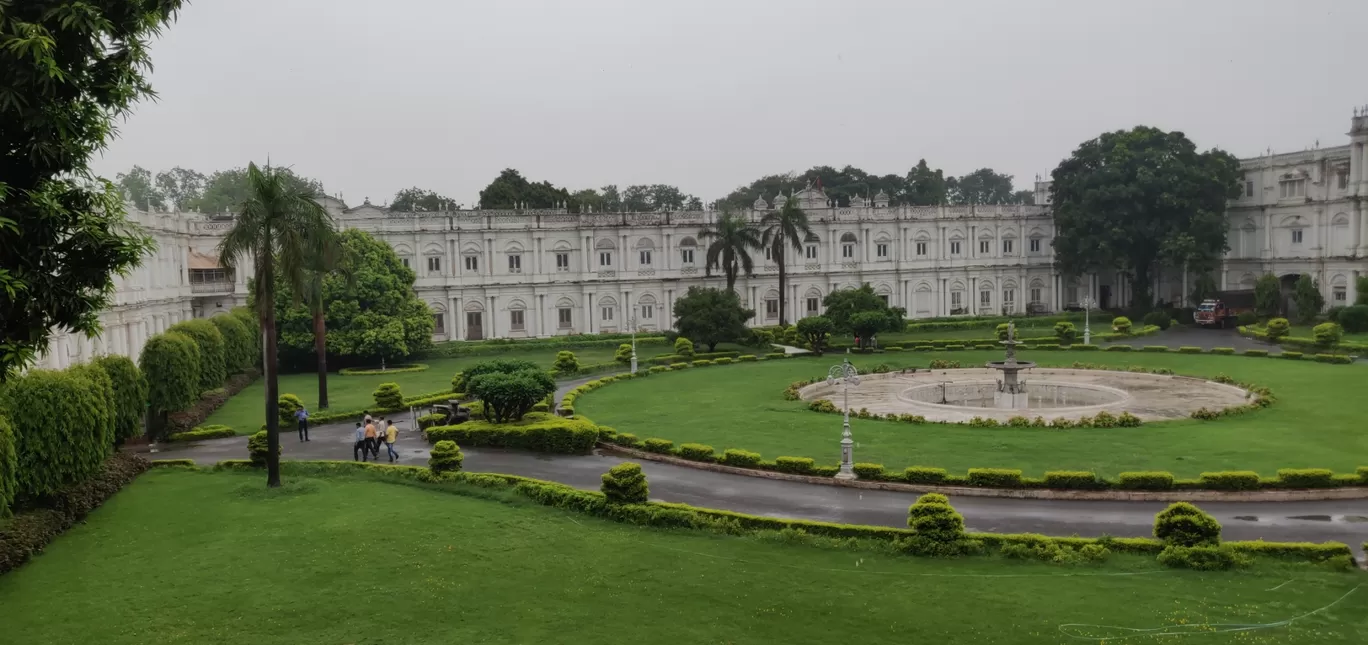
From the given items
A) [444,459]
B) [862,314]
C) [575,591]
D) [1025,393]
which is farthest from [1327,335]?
[575,591]

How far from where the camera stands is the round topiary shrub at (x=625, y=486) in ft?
61.8

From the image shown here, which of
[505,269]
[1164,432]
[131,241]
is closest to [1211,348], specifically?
[1164,432]

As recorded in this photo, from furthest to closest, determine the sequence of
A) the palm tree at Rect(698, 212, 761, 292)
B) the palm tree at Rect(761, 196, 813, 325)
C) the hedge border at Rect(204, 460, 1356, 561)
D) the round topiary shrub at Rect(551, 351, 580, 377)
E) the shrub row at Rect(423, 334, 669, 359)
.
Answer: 1. the palm tree at Rect(698, 212, 761, 292)
2. the palm tree at Rect(761, 196, 813, 325)
3. the shrub row at Rect(423, 334, 669, 359)
4. the round topiary shrub at Rect(551, 351, 580, 377)
5. the hedge border at Rect(204, 460, 1356, 561)

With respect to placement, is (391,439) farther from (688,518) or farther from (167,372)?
(688,518)

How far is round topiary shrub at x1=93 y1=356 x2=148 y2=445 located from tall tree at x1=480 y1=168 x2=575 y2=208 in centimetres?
4651

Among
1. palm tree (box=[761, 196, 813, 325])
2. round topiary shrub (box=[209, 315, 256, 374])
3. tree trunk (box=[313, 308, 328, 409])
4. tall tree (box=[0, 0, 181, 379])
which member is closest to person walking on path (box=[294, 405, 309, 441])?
tree trunk (box=[313, 308, 328, 409])

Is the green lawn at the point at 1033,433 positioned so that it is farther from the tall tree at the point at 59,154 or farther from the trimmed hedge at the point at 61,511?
the tall tree at the point at 59,154

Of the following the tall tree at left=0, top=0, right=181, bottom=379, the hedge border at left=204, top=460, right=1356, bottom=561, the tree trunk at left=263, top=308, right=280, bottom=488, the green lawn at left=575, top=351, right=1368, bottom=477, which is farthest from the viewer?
the green lawn at left=575, top=351, right=1368, bottom=477

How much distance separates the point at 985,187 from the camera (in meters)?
120

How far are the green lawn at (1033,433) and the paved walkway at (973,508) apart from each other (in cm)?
212

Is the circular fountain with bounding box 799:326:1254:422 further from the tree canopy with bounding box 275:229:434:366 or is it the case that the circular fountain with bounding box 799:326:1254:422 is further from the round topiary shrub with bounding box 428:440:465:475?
the tree canopy with bounding box 275:229:434:366

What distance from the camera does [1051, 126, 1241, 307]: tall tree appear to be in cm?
5750

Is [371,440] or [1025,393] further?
[1025,393]

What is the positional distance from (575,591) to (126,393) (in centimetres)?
1568
